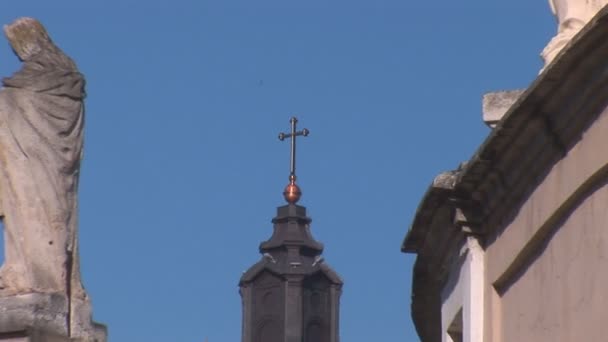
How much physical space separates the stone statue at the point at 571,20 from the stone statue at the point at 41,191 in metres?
3.01

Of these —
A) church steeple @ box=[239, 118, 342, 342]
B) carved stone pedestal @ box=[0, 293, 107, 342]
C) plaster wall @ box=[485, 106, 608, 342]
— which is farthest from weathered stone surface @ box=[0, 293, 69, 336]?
church steeple @ box=[239, 118, 342, 342]

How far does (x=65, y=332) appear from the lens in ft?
45.7

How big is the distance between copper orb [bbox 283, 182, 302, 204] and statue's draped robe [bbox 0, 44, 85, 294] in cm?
3986

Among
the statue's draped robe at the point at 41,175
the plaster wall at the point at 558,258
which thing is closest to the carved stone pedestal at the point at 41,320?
the statue's draped robe at the point at 41,175

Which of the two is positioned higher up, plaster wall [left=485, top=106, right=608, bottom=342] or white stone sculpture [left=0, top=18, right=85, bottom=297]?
white stone sculpture [left=0, top=18, right=85, bottom=297]

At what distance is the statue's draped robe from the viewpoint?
14.1m

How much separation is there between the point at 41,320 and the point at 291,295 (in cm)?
3851

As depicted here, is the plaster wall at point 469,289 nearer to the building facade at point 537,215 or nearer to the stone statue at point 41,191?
the building facade at point 537,215

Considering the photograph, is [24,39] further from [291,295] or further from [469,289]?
[291,295]

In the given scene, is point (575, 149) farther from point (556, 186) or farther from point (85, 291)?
point (85, 291)

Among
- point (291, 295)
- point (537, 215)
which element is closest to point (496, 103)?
point (537, 215)

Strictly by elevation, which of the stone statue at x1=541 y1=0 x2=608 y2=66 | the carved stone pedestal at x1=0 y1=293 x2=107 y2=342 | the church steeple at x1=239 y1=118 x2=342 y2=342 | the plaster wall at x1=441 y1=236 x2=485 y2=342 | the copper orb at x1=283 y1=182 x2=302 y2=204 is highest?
the copper orb at x1=283 y1=182 x2=302 y2=204

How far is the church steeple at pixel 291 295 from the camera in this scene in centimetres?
5250

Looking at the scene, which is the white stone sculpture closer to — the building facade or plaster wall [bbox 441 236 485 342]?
the building facade
